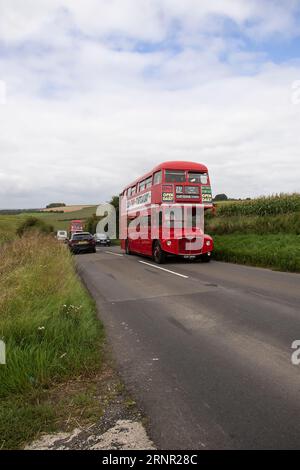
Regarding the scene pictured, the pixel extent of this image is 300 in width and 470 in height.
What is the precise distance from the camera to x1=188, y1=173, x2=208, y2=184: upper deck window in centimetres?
1755

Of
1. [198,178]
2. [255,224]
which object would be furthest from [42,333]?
[255,224]

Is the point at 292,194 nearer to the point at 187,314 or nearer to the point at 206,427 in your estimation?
the point at 187,314

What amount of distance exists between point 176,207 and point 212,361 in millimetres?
12664

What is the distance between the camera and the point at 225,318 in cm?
664

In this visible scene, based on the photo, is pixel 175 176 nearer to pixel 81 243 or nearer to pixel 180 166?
pixel 180 166

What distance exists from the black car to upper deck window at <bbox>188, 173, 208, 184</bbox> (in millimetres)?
11877

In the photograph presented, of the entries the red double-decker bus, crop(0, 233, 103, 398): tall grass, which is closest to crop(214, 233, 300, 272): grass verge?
A: the red double-decker bus

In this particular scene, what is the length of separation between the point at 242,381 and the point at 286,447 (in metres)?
1.20

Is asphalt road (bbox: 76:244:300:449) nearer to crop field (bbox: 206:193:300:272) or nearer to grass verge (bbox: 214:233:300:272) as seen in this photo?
grass verge (bbox: 214:233:300:272)

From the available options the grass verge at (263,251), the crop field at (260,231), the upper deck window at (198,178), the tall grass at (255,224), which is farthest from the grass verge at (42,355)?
the tall grass at (255,224)

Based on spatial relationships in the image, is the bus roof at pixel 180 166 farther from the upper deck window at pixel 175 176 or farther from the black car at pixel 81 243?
the black car at pixel 81 243

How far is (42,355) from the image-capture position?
4.29 metres

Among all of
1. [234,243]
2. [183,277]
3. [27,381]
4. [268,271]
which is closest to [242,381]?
[27,381]
